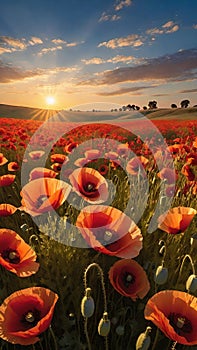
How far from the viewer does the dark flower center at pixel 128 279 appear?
1529 millimetres

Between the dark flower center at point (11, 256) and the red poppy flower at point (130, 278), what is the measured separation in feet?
1.47

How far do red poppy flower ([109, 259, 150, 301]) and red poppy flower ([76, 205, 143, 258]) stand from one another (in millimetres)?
101

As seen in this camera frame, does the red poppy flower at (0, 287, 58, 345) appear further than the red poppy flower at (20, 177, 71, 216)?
No

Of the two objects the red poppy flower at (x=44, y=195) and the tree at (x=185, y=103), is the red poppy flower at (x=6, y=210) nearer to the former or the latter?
the red poppy flower at (x=44, y=195)

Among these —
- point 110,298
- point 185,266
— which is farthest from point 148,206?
point 110,298

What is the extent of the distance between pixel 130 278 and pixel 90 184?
2.66 ft

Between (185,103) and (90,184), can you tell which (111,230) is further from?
(185,103)

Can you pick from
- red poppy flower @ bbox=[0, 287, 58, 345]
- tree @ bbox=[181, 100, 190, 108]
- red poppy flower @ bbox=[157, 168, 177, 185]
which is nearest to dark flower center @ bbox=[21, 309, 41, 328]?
red poppy flower @ bbox=[0, 287, 58, 345]

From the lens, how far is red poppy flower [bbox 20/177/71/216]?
5.74 ft

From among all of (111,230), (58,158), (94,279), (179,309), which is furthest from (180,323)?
(58,158)

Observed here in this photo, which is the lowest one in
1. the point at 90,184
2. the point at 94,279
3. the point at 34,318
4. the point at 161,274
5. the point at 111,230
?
the point at 94,279

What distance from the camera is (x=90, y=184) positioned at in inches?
85.8

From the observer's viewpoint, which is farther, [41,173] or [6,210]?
Result: [41,173]

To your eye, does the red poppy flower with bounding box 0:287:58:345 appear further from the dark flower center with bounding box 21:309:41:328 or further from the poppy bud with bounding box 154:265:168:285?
the poppy bud with bounding box 154:265:168:285
